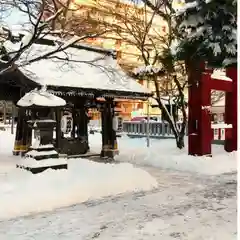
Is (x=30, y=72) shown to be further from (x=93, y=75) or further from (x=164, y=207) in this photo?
(x=164, y=207)

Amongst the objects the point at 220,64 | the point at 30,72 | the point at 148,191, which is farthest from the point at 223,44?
the point at 30,72

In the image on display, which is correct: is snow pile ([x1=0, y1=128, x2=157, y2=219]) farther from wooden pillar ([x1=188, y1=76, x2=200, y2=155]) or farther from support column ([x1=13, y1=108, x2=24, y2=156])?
support column ([x1=13, y1=108, x2=24, y2=156])

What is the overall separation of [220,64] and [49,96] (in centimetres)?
443

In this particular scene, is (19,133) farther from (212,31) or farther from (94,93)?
(212,31)

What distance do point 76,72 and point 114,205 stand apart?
7.72m

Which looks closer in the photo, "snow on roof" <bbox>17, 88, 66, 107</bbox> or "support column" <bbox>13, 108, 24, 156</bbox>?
"snow on roof" <bbox>17, 88, 66, 107</bbox>

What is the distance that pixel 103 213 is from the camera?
21.3 ft

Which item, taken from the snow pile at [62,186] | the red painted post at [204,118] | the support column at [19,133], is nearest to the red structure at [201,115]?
the red painted post at [204,118]

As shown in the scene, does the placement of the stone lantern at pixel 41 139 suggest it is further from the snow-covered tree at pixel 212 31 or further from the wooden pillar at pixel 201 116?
the wooden pillar at pixel 201 116

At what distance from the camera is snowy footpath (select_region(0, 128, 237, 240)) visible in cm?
544

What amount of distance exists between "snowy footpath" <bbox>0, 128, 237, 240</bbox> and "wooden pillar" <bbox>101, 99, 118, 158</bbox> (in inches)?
157

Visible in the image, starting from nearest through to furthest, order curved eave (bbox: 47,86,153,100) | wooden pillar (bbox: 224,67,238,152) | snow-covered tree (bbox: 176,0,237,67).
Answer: snow-covered tree (bbox: 176,0,237,67)
curved eave (bbox: 47,86,153,100)
wooden pillar (bbox: 224,67,238,152)

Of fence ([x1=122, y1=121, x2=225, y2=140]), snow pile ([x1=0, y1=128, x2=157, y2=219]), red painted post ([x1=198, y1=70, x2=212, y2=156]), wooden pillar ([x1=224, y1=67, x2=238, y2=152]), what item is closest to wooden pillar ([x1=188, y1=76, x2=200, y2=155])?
red painted post ([x1=198, y1=70, x2=212, y2=156])

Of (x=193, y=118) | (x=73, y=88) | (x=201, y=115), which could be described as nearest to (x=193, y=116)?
(x=193, y=118)
